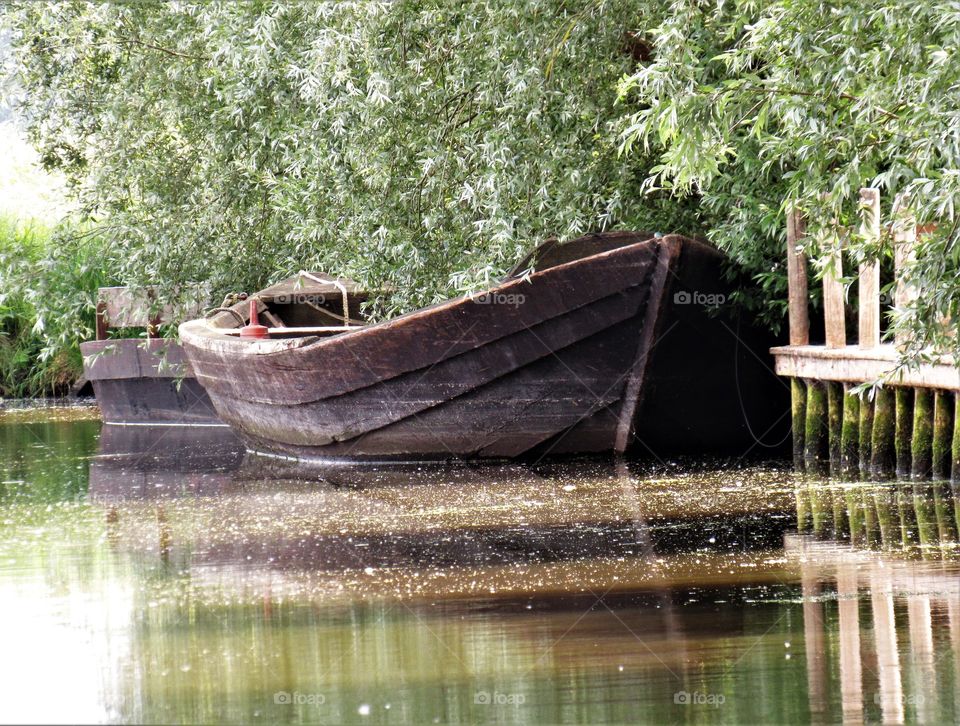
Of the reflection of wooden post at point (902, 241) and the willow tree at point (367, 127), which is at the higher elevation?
the willow tree at point (367, 127)

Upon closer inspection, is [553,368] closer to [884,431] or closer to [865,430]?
[865,430]

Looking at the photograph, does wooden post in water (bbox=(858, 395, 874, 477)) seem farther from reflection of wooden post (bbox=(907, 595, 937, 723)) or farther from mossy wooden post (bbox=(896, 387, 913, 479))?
reflection of wooden post (bbox=(907, 595, 937, 723))

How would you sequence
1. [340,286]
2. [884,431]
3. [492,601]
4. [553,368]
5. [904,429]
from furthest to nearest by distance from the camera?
[340,286], [553,368], [884,431], [904,429], [492,601]

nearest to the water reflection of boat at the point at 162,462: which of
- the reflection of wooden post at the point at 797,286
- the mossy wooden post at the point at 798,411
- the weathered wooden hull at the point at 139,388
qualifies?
the weathered wooden hull at the point at 139,388

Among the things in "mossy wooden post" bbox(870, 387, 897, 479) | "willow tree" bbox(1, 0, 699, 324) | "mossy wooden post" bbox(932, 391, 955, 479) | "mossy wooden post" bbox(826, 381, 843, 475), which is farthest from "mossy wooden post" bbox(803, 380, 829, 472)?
"willow tree" bbox(1, 0, 699, 324)

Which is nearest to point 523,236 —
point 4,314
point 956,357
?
point 956,357

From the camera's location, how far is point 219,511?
8.32 m

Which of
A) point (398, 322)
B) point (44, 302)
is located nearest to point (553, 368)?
point (398, 322)

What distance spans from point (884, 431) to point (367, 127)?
4.32 m

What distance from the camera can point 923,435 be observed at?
8375mm

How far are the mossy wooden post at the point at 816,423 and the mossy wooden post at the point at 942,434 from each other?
49.3 inches

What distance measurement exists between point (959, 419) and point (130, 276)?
25.7 ft

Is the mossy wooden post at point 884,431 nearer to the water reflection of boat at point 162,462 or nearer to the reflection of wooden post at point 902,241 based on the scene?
the reflection of wooden post at point 902,241

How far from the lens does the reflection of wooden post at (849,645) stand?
3.95 m
